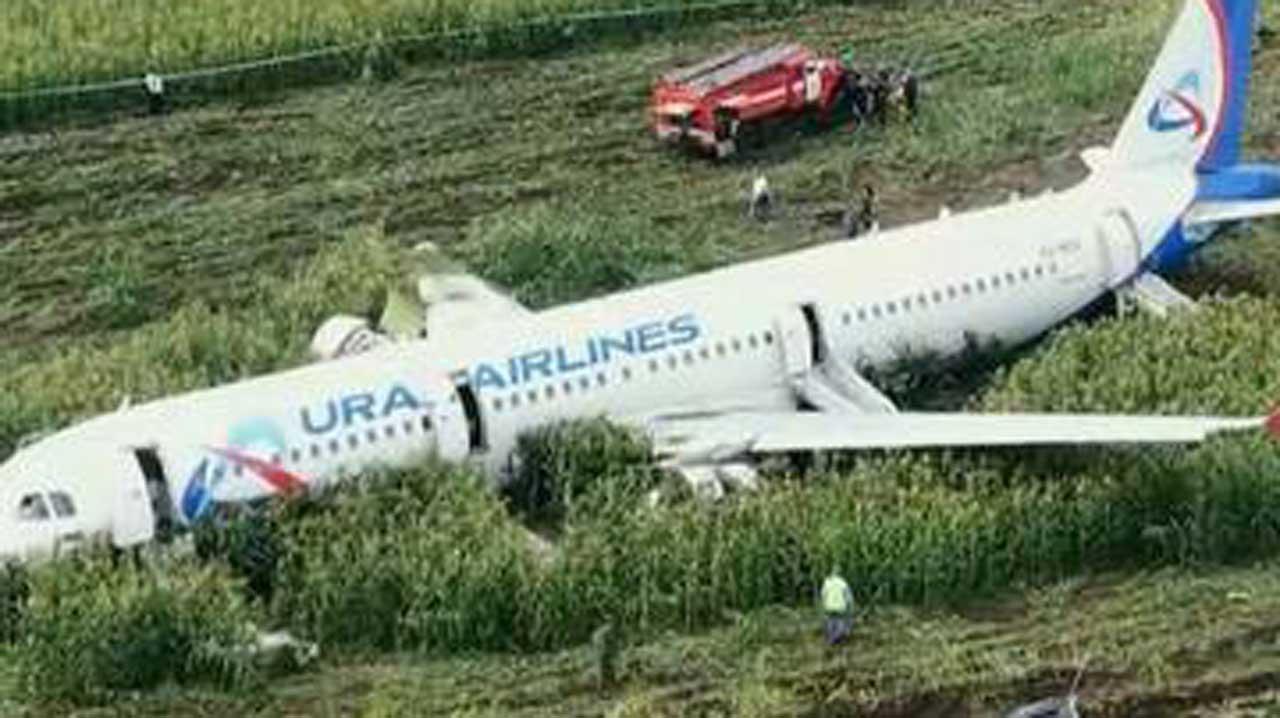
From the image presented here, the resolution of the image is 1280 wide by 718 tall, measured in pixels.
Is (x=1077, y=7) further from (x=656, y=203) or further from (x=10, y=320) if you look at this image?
(x=10, y=320)

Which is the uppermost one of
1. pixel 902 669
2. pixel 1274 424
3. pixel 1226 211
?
pixel 1226 211

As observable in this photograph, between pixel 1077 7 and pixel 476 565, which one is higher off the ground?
pixel 1077 7

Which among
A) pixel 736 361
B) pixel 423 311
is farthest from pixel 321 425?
pixel 423 311

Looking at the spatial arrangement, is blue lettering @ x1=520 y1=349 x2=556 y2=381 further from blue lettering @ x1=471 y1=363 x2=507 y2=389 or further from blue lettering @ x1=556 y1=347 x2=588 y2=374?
blue lettering @ x1=471 y1=363 x2=507 y2=389

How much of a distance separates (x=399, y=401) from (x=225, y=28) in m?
23.7

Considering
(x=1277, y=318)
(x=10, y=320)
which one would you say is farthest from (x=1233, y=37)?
(x=10, y=320)

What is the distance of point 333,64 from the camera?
55.3m

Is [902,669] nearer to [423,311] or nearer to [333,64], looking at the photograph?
[423,311]

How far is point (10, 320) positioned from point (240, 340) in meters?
5.93

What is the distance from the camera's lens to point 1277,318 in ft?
120

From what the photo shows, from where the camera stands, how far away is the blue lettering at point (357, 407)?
33594mm

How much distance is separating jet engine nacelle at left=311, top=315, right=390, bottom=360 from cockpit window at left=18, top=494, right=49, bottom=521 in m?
6.78

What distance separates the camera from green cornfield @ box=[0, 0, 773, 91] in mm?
54406

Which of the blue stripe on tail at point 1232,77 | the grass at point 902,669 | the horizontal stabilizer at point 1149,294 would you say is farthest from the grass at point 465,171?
the grass at point 902,669
